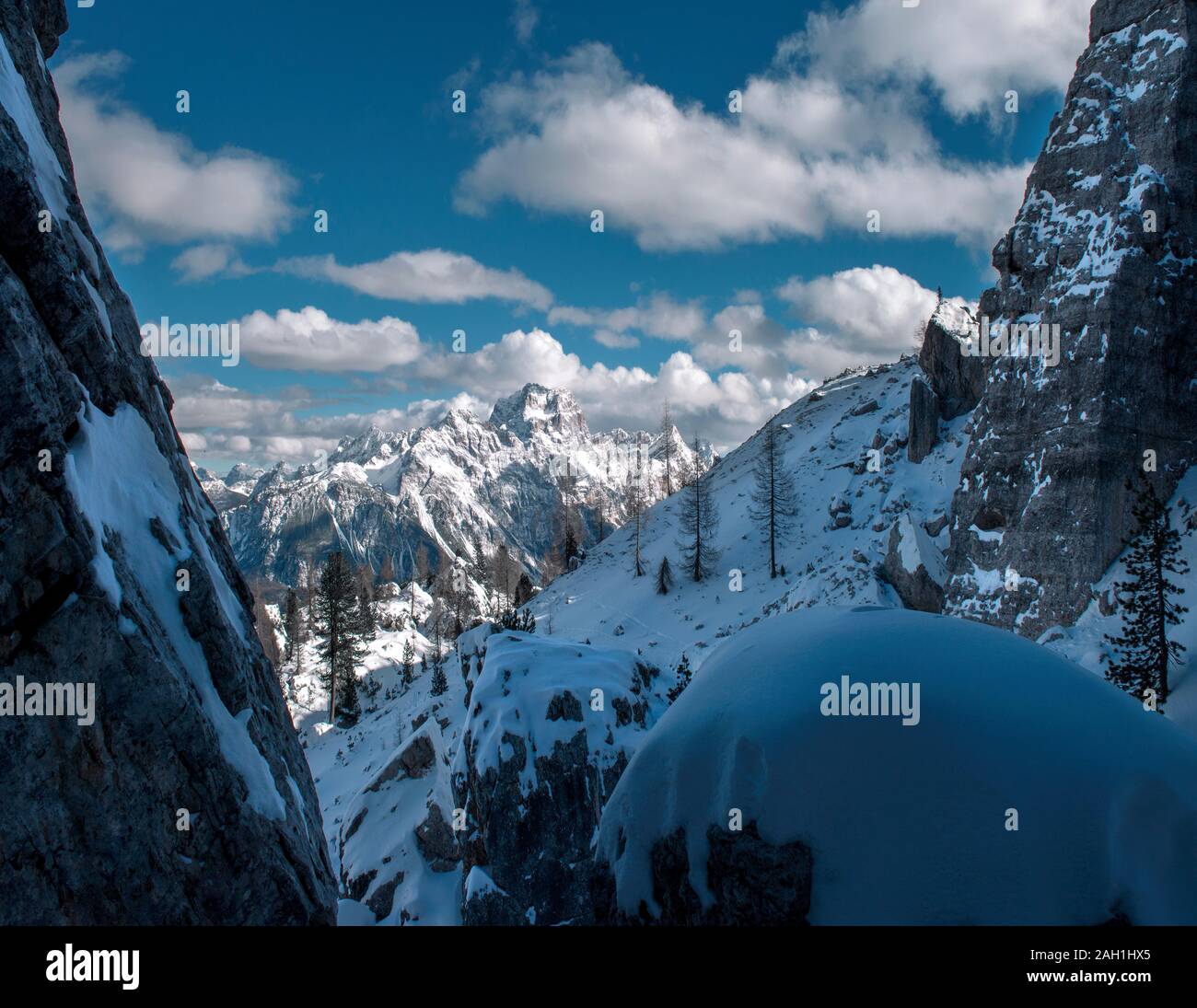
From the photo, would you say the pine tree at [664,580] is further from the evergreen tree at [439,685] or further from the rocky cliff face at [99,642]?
the rocky cliff face at [99,642]

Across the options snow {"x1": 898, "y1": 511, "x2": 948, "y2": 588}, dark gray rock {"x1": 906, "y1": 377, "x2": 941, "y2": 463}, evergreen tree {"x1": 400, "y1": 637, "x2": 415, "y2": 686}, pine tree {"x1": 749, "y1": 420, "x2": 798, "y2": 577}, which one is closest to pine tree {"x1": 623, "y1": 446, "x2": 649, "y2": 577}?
pine tree {"x1": 749, "y1": 420, "x2": 798, "y2": 577}

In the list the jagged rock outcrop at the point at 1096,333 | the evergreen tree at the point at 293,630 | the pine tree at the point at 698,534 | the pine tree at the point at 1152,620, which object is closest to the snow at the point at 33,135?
the pine tree at the point at 1152,620

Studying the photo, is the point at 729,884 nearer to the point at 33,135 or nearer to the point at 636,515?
the point at 33,135

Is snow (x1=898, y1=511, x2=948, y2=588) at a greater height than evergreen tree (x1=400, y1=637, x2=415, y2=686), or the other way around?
snow (x1=898, y1=511, x2=948, y2=588)

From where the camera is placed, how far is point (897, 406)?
191 ft

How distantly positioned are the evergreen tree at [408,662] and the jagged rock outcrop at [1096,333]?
41.0 meters

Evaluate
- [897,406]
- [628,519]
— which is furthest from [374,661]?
[897,406]

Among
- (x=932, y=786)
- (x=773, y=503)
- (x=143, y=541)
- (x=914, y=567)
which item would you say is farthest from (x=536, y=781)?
(x=773, y=503)

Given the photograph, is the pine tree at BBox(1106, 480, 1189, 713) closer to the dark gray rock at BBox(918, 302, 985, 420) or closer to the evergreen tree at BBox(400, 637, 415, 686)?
the dark gray rock at BBox(918, 302, 985, 420)

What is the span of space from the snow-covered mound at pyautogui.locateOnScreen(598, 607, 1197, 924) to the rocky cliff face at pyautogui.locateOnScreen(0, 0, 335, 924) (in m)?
5.34

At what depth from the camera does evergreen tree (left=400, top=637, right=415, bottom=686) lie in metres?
52.5

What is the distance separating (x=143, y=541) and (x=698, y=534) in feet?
131

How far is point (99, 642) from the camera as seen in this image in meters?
7.29
